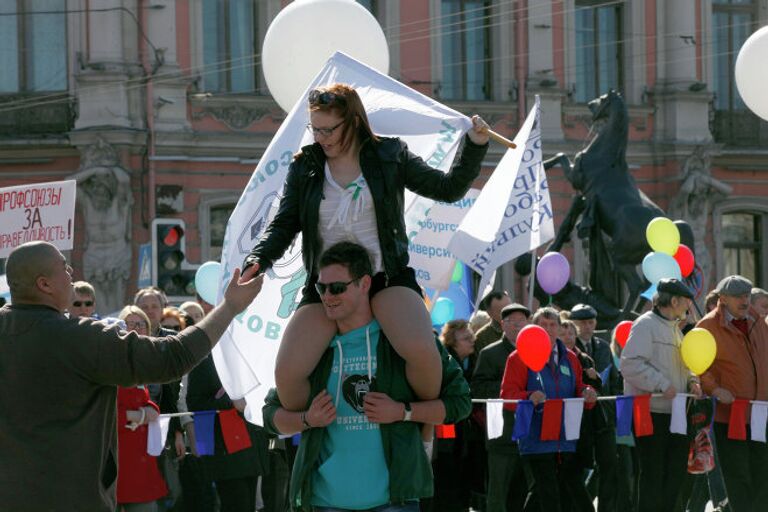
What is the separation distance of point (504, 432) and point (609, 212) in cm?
650

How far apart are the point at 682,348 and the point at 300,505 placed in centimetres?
552

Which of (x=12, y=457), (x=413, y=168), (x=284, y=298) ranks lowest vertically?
(x=12, y=457)

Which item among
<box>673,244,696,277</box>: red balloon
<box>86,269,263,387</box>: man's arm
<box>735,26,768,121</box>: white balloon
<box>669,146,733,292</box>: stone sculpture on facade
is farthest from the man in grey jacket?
<box>669,146,733,292</box>: stone sculpture on facade

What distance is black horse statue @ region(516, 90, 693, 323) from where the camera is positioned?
17.4 meters

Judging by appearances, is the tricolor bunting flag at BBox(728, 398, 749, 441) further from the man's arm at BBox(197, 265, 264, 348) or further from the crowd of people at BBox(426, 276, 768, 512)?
the man's arm at BBox(197, 265, 264, 348)

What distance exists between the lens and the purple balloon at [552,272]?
51.6 ft

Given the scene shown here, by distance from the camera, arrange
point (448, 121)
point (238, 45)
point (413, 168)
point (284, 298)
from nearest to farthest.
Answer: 1. point (413, 168)
2. point (448, 121)
3. point (284, 298)
4. point (238, 45)

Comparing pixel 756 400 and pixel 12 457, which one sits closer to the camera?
pixel 12 457

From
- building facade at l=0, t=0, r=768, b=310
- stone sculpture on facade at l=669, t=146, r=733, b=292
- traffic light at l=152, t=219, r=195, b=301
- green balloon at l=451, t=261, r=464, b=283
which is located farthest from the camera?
stone sculpture on facade at l=669, t=146, r=733, b=292

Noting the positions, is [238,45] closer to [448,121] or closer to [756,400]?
[756,400]

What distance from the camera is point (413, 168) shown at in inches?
246

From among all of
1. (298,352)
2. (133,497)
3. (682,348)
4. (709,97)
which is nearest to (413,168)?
(298,352)

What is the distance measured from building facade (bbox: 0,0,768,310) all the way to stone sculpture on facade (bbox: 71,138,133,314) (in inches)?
1.0

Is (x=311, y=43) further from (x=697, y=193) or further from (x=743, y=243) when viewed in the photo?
(x=743, y=243)
